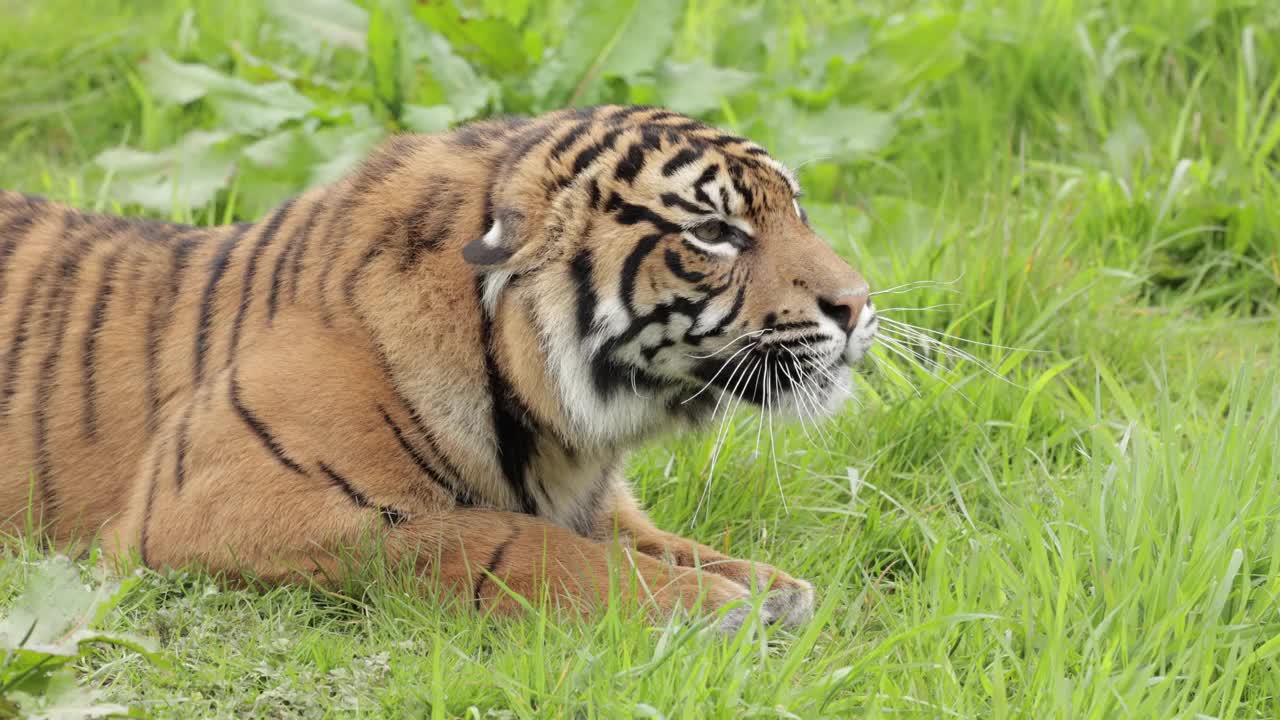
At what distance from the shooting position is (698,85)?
523cm

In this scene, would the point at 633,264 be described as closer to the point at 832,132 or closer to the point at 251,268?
the point at 251,268

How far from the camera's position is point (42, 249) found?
3.52 meters

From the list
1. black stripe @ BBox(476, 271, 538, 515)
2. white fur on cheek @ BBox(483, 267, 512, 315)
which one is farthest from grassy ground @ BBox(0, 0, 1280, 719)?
white fur on cheek @ BBox(483, 267, 512, 315)

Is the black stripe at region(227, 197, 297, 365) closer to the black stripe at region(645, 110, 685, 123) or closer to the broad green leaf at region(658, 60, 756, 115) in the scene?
the black stripe at region(645, 110, 685, 123)

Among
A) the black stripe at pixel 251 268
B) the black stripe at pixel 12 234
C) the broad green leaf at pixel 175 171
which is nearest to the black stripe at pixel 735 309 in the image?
the black stripe at pixel 251 268

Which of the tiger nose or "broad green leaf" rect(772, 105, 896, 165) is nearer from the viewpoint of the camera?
the tiger nose

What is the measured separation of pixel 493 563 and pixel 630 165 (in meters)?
0.83

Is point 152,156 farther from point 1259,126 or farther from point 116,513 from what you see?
point 1259,126

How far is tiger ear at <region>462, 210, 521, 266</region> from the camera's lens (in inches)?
112

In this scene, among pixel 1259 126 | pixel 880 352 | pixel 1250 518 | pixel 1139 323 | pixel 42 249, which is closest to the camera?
pixel 1250 518

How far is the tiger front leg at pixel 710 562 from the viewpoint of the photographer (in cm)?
289

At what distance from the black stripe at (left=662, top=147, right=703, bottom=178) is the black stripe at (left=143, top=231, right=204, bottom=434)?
1.16 metres

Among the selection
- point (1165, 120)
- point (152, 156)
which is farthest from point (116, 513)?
point (1165, 120)

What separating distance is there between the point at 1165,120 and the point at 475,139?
2858 millimetres
